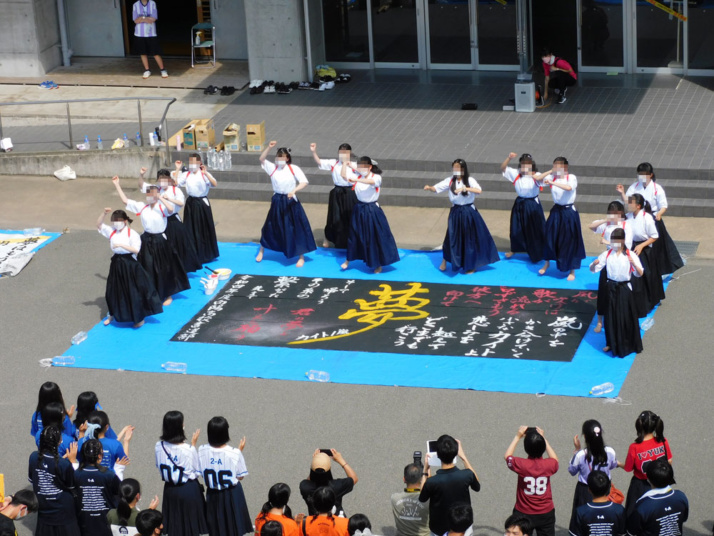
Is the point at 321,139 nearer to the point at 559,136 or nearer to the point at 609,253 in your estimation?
the point at 559,136

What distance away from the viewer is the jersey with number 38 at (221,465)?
8.43 m

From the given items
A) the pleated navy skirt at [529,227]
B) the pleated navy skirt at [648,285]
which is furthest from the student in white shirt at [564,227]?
the pleated navy skirt at [648,285]

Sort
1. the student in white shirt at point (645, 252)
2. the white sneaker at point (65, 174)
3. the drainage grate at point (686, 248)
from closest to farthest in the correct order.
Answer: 1. the student in white shirt at point (645, 252)
2. the drainage grate at point (686, 248)
3. the white sneaker at point (65, 174)

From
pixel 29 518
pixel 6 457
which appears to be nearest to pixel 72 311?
pixel 6 457

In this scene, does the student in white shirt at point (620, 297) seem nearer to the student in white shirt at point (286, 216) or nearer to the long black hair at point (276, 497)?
the student in white shirt at point (286, 216)

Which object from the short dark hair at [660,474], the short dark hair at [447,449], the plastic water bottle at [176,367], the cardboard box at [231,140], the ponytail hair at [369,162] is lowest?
the plastic water bottle at [176,367]

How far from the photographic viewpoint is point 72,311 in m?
13.6

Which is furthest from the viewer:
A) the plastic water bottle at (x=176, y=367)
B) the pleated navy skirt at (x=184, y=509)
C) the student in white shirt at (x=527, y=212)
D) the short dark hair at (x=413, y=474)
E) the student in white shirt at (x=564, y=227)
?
the student in white shirt at (x=527, y=212)

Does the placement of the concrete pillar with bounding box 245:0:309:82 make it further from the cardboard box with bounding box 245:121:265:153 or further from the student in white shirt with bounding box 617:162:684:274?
the student in white shirt with bounding box 617:162:684:274

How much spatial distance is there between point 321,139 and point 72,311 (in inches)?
213

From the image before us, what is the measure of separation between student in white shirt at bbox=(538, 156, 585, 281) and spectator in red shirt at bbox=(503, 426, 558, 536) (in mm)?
5620

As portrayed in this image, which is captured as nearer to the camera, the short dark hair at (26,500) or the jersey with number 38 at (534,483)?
the short dark hair at (26,500)

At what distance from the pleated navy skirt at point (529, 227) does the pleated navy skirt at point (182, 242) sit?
3895 millimetres

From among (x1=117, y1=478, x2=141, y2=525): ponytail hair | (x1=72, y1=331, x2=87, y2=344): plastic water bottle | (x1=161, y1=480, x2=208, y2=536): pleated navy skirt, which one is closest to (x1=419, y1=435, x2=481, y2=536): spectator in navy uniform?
(x1=161, y1=480, x2=208, y2=536): pleated navy skirt
